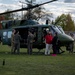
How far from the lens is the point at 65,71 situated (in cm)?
1520

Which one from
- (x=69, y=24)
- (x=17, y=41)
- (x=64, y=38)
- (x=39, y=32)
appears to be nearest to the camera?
(x=17, y=41)

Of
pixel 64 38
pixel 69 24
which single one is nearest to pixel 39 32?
pixel 64 38

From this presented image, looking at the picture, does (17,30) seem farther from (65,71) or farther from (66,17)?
(66,17)

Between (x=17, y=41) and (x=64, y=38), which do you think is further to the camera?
(x=64, y=38)

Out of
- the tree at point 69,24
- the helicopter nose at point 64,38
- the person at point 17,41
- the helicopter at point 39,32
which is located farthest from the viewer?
the tree at point 69,24

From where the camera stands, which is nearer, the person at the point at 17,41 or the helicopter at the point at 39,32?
the person at the point at 17,41

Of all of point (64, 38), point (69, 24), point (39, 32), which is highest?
point (39, 32)

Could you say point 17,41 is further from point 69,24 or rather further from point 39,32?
point 69,24

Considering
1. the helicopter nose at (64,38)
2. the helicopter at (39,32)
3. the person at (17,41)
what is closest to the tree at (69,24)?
the helicopter at (39,32)

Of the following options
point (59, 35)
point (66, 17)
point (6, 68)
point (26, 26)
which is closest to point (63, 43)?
point (59, 35)

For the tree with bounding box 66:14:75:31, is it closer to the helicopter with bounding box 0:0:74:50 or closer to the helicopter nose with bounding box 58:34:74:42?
the helicopter with bounding box 0:0:74:50

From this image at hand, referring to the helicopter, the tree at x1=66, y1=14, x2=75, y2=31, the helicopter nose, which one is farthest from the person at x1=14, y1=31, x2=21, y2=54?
the tree at x1=66, y1=14, x2=75, y2=31

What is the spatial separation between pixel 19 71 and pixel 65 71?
185 centimetres

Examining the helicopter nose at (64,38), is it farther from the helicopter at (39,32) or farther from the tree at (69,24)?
the tree at (69,24)
